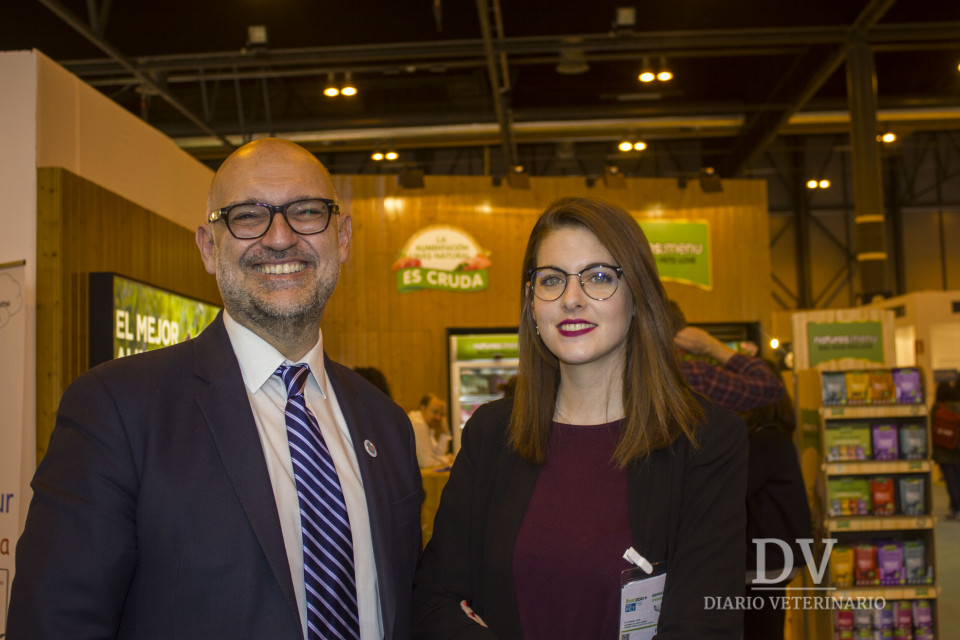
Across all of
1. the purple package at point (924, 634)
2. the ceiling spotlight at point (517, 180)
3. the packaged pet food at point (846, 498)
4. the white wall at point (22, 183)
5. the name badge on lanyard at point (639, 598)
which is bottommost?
the purple package at point (924, 634)

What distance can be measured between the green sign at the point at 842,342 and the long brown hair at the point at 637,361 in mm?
4210

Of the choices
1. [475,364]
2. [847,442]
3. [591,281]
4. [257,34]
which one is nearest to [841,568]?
[847,442]

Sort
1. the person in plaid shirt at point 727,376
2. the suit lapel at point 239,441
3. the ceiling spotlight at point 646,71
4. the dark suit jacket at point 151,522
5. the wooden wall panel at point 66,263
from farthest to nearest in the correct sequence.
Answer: the ceiling spotlight at point 646,71, the wooden wall panel at point 66,263, the person in plaid shirt at point 727,376, the suit lapel at point 239,441, the dark suit jacket at point 151,522

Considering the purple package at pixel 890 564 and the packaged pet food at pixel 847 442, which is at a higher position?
the packaged pet food at pixel 847 442

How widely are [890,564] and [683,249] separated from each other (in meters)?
6.15

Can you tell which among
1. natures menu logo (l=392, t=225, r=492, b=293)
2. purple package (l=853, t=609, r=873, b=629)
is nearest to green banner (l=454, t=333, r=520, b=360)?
natures menu logo (l=392, t=225, r=492, b=293)

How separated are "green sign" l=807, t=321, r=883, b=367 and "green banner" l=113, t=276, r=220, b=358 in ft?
13.6

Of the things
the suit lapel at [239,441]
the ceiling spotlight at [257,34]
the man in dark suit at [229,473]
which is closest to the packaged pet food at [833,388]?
the man in dark suit at [229,473]

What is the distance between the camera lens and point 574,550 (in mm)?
1822

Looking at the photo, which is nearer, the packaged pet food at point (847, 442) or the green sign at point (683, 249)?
the packaged pet food at point (847, 442)

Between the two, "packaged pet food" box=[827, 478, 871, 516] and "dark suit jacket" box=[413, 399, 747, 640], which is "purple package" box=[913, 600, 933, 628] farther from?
"dark suit jacket" box=[413, 399, 747, 640]

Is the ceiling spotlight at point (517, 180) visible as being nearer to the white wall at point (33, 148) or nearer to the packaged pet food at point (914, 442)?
the white wall at point (33, 148)

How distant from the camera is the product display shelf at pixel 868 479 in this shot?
478 centimetres

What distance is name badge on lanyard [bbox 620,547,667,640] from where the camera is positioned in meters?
1.75
